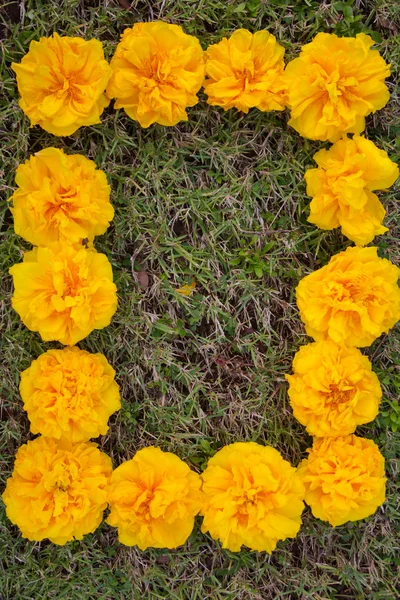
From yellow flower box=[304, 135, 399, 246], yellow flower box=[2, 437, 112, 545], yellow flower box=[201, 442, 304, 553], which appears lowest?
yellow flower box=[2, 437, 112, 545]

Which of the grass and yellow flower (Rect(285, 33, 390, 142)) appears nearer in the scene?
yellow flower (Rect(285, 33, 390, 142))

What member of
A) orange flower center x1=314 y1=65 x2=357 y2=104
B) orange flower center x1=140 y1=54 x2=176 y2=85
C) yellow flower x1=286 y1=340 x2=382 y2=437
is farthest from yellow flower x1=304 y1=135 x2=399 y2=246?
orange flower center x1=140 y1=54 x2=176 y2=85

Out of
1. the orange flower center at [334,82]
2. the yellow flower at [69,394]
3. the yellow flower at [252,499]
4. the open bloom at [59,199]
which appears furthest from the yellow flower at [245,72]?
the yellow flower at [252,499]

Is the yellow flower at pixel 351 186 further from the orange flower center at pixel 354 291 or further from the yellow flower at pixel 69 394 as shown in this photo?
the yellow flower at pixel 69 394

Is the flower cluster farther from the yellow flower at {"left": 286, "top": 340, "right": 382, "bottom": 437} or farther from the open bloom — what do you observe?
the yellow flower at {"left": 286, "top": 340, "right": 382, "bottom": 437}

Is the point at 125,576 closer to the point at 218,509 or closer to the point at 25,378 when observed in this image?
the point at 218,509

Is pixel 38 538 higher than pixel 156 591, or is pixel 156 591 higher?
pixel 38 538

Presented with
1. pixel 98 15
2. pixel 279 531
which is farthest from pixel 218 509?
pixel 98 15
